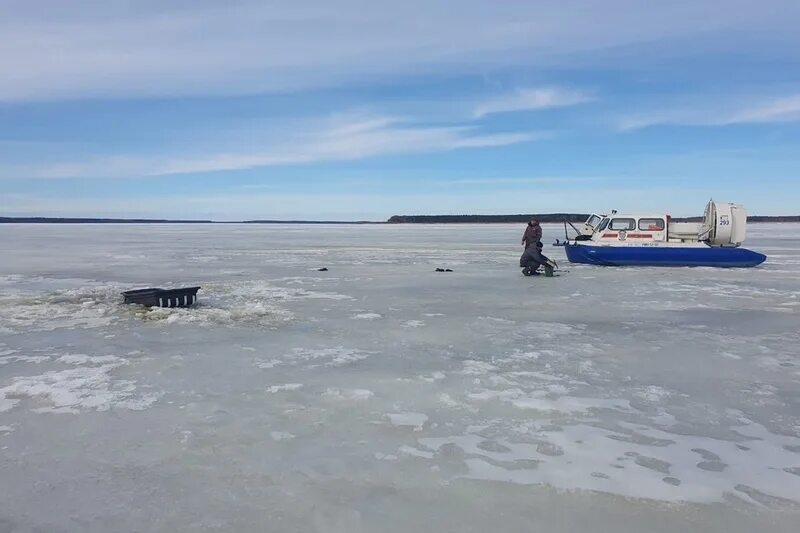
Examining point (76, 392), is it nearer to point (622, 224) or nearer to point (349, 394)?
point (349, 394)

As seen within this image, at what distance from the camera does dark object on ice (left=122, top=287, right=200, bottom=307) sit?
806 cm

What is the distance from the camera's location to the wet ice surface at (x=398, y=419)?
8.72 ft

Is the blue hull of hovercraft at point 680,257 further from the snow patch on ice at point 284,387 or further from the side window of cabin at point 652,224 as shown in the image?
the snow patch on ice at point 284,387

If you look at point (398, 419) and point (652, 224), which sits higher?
point (652, 224)

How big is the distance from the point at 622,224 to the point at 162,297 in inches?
460

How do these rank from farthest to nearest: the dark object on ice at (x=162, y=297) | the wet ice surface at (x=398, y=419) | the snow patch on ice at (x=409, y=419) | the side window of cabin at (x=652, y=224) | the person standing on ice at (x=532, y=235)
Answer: the side window of cabin at (x=652, y=224) → the person standing on ice at (x=532, y=235) → the dark object on ice at (x=162, y=297) → the snow patch on ice at (x=409, y=419) → the wet ice surface at (x=398, y=419)

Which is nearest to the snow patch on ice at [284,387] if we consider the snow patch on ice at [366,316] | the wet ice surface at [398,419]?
the wet ice surface at [398,419]

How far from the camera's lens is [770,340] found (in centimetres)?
606

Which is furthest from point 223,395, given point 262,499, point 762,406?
point 762,406

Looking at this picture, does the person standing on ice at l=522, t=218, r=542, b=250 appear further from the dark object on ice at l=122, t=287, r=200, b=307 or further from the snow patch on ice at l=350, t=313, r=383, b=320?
the dark object on ice at l=122, t=287, r=200, b=307

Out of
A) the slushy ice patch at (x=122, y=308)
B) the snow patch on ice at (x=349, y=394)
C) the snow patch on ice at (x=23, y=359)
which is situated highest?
the slushy ice patch at (x=122, y=308)

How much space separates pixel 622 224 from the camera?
15.7 meters

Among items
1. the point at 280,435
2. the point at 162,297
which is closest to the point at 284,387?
the point at 280,435

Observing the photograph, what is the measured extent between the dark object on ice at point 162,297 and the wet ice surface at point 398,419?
302 mm
